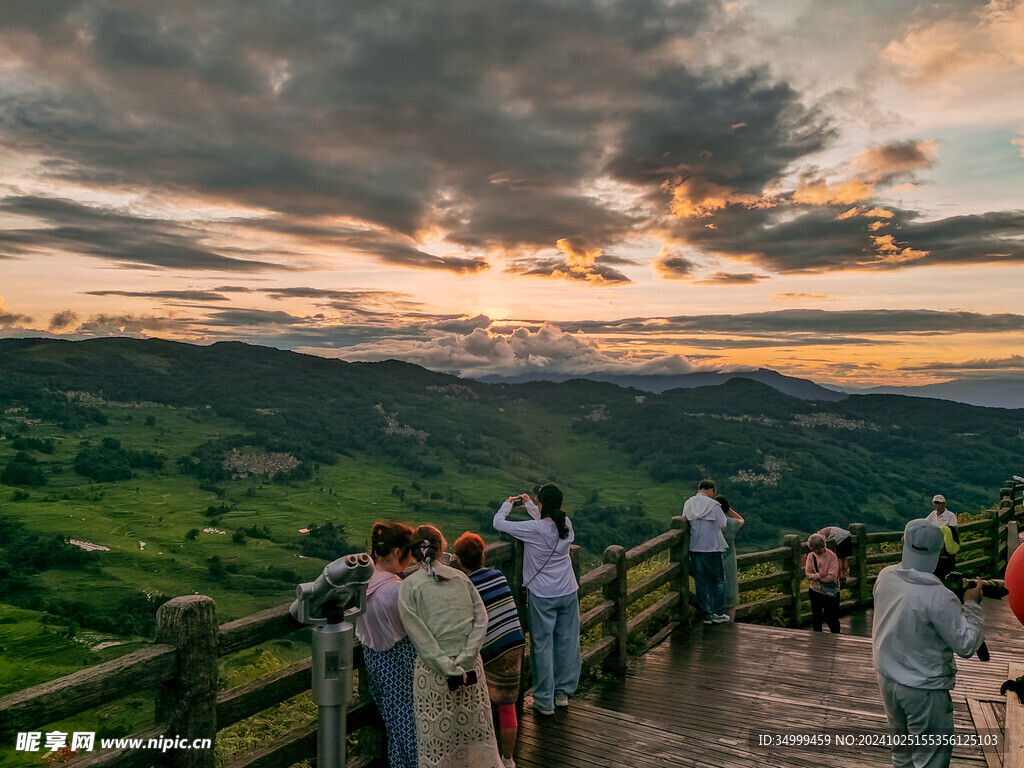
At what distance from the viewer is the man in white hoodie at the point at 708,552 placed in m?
8.65

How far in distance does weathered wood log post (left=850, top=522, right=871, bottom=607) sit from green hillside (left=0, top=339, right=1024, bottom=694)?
198 feet

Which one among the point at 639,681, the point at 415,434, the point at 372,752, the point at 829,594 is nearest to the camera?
the point at 372,752

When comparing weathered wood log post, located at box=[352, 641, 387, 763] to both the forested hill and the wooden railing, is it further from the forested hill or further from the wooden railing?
the forested hill

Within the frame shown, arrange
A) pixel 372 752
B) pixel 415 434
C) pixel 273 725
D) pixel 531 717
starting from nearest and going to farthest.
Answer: pixel 372 752 < pixel 531 717 < pixel 273 725 < pixel 415 434

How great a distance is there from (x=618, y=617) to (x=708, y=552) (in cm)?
194

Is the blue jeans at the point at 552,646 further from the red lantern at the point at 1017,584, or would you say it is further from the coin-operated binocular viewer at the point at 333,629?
the red lantern at the point at 1017,584

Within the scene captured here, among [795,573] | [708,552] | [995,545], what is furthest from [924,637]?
[995,545]

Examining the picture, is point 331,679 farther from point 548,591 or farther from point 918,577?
point 918,577

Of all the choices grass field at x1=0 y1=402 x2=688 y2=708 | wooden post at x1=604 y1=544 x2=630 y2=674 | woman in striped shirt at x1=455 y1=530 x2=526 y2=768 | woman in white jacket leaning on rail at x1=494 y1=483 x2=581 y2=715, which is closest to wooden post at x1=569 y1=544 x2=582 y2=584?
woman in white jacket leaning on rail at x1=494 y1=483 x2=581 y2=715

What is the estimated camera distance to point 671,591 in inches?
345

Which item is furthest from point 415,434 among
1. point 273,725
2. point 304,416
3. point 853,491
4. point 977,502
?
point 273,725

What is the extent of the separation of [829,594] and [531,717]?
5217mm

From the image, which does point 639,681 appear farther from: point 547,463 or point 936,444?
point 936,444

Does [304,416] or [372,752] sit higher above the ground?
[372,752]
